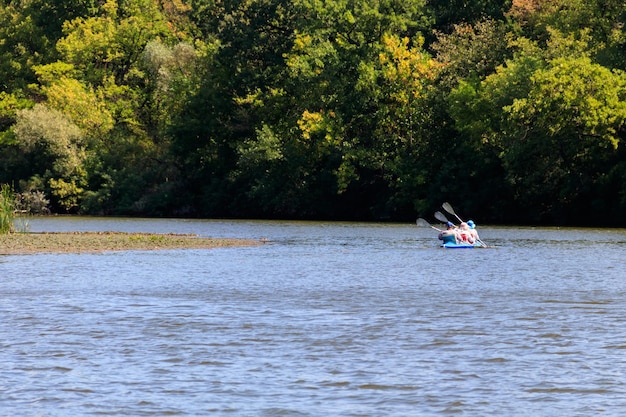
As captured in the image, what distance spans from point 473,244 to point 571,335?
27905 millimetres

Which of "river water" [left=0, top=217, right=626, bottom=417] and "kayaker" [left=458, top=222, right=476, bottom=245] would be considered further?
"kayaker" [left=458, top=222, right=476, bottom=245]

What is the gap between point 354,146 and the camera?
274 feet

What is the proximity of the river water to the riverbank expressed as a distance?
364cm

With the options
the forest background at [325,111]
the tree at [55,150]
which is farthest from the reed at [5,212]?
the tree at [55,150]

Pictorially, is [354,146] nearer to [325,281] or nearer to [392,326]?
[325,281]

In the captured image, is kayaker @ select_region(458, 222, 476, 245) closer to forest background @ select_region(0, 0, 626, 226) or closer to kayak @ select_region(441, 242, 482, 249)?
kayak @ select_region(441, 242, 482, 249)

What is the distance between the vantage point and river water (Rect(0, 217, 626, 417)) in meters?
15.4

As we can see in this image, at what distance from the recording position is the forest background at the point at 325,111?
232 ft

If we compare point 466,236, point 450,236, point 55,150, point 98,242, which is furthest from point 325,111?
point 98,242

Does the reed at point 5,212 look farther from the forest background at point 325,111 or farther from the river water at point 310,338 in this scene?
the forest background at point 325,111

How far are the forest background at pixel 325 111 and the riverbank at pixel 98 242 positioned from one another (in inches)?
939

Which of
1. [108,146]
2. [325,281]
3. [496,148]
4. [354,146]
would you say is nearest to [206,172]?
[108,146]

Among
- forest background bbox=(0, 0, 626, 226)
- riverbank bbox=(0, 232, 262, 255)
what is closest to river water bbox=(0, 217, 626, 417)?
riverbank bbox=(0, 232, 262, 255)

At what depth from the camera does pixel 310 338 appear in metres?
21.0
